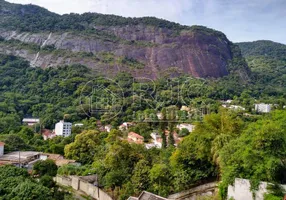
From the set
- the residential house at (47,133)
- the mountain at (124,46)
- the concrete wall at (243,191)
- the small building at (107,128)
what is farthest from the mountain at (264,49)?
the concrete wall at (243,191)

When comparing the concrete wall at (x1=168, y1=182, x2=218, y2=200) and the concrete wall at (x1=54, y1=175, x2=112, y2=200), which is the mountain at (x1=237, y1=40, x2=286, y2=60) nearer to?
the concrete wall at (x1=54, y1=175, x2=112, y2=200)

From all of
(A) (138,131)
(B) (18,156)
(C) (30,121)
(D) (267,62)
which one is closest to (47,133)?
(C) (30,121)

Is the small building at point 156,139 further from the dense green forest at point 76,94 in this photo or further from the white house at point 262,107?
the white house at point 262,107

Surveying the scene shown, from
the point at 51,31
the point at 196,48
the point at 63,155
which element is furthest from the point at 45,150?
the point at 51,31

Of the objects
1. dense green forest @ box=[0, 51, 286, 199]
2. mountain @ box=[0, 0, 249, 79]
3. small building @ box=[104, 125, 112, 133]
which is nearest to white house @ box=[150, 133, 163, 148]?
dense green forest @ box=[0, 51, 286, 199]

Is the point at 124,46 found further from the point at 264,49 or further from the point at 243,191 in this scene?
the point at 264,49
